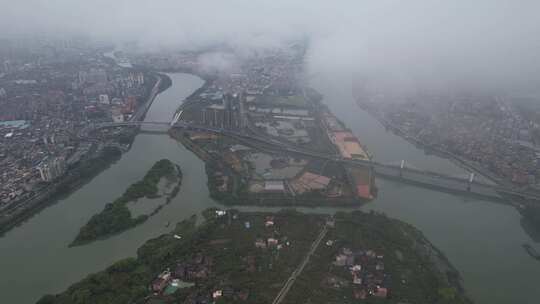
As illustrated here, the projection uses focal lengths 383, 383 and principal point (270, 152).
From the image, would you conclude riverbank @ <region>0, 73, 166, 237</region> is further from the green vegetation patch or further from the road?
the road

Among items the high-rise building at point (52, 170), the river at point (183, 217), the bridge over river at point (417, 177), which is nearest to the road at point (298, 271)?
the river at point (183, 217)

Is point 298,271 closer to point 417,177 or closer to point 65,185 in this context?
point 417,177

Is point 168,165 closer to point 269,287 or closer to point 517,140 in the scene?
point 269,287

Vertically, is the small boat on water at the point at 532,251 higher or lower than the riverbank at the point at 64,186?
lower

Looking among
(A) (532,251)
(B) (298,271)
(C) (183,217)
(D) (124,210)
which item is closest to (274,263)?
(B) (298,271)

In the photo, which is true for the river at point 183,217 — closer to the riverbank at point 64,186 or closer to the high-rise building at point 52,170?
the riverbank at point 64,186

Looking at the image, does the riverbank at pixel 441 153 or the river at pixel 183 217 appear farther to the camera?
the riverbank at pixel 441 153
